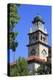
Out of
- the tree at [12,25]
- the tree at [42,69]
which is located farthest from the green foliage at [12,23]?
the tree at [42,69]

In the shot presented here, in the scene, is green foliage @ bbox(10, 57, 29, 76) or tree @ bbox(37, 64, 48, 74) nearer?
green foliage @ bbox(10, 57, 29, 76)

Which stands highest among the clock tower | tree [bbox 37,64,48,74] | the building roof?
the clock tower

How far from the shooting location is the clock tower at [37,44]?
252cm

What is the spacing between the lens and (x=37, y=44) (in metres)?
2.54

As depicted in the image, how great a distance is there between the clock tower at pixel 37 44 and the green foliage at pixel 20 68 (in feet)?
0.16

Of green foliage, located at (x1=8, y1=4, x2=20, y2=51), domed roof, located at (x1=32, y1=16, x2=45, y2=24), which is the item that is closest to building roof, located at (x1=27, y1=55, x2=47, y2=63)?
green foliage, located at (x1=8, y1=4, x2=20, y2=51)

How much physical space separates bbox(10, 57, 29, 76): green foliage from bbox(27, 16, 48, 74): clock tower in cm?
5

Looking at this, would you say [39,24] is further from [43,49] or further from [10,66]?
[10,66]

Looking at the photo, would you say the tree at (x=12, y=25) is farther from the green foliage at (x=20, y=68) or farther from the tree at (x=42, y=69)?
the tree at (x=42, y=69)

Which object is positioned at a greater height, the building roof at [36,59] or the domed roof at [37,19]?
the domed roof at [37,19]

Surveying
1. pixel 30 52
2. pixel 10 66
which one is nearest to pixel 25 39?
pixel 30 52

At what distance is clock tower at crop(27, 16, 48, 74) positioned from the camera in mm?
2516

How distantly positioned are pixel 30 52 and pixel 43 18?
1.14 ft

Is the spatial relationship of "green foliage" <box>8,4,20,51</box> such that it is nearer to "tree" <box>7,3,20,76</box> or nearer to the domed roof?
"tree" <box>7,3,20,76</box>
